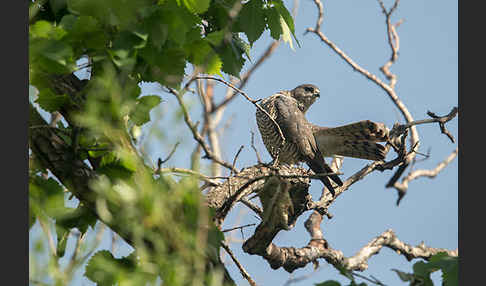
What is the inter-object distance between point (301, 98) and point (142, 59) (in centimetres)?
507

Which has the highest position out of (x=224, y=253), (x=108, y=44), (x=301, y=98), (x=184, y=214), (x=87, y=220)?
(x=301, y=98)

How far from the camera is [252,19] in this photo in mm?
3287

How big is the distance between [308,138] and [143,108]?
13.9ft

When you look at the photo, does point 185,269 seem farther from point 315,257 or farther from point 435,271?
point 315,257

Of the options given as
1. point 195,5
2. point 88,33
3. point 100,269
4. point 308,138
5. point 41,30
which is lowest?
point 100,269

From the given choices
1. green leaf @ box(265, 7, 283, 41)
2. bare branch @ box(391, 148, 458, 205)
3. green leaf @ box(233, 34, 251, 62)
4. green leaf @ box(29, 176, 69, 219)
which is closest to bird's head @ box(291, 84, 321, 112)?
bare branch @ box(391, 148, 458, 205)

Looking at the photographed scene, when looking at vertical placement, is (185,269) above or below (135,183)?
below

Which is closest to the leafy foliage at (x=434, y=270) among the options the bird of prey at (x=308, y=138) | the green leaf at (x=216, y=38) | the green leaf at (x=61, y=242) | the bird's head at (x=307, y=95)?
the green leaf at (x=216, y=38)

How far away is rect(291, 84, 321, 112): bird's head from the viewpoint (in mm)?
7531

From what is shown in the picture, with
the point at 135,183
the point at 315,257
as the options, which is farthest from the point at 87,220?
the point at 315,257

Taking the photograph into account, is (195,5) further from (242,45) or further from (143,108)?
(242,45)

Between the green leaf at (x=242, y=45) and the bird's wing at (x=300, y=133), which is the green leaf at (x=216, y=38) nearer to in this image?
the green leaf at (x=242, y=45)

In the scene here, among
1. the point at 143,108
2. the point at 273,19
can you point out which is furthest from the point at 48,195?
the point at 273,19

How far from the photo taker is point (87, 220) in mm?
2652
